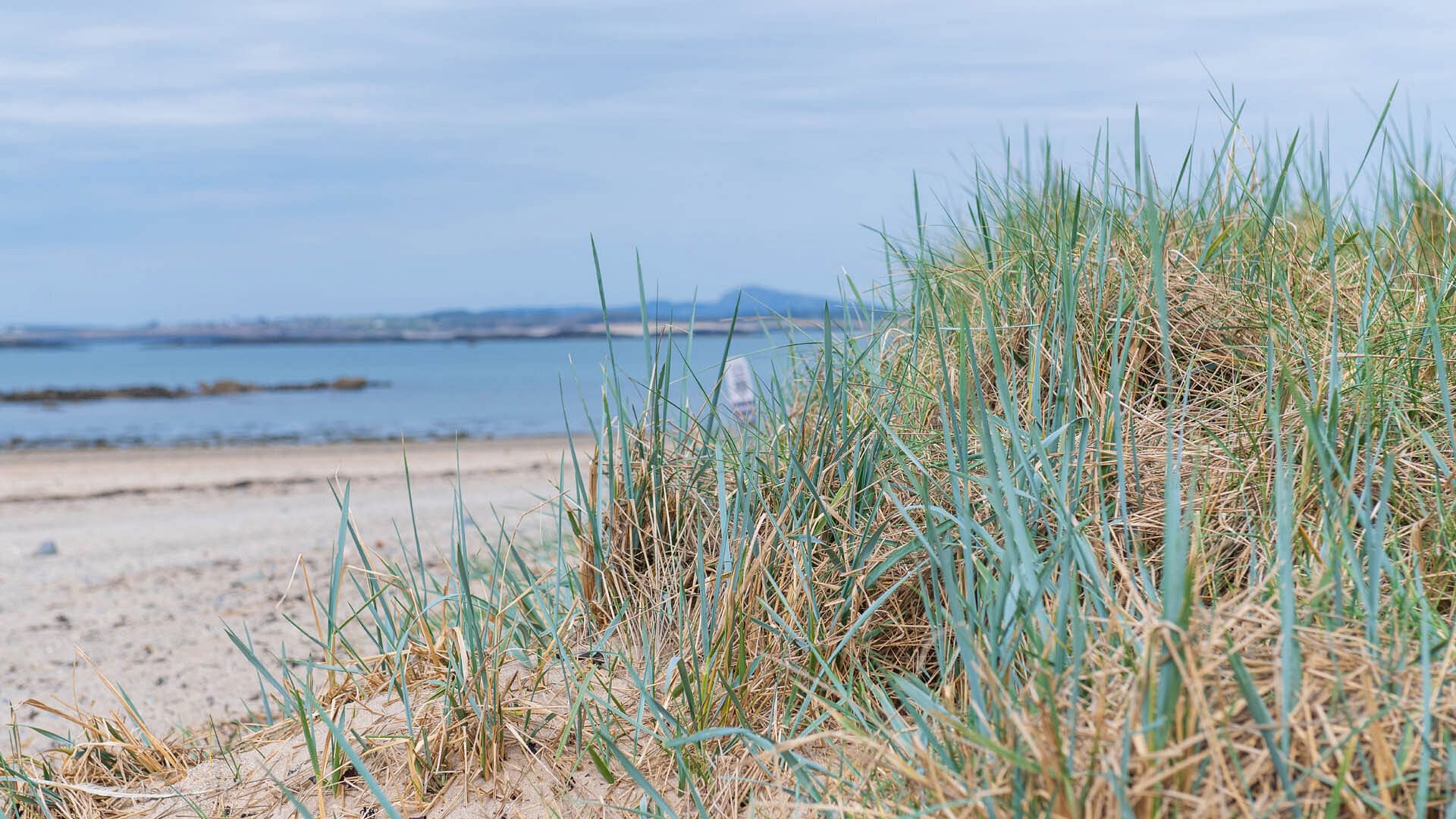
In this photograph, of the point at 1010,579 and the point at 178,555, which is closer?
the point at 1010,579

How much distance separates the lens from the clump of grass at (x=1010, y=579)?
1.22 metres

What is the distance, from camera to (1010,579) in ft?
5.07

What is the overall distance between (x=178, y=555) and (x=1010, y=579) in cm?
682

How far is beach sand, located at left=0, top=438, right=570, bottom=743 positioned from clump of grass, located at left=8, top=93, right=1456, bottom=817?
491 mm

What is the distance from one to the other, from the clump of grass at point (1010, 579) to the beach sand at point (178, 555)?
491mm

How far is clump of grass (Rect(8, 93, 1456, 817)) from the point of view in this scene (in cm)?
122

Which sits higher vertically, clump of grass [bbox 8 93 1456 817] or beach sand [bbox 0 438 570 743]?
clump of grass [bbox 8 93 1456 817]

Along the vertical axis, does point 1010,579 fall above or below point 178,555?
above

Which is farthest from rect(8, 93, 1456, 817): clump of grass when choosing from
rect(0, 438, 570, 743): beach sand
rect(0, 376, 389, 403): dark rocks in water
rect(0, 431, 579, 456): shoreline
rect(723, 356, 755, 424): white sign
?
rect(0, 376, 389, 403): dark rocks in water

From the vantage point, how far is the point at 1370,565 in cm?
132

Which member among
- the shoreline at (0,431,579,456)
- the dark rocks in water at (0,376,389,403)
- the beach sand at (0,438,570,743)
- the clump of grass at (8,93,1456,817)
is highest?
the clump of grass at (8,93,1456,817)

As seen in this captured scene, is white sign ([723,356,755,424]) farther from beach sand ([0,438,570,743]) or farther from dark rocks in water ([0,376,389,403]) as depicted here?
dark rocks in water ([0,376,389,403])

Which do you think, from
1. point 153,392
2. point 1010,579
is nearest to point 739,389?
point 1010,579

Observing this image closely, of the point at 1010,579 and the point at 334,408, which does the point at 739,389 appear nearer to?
the point at 1010,579
